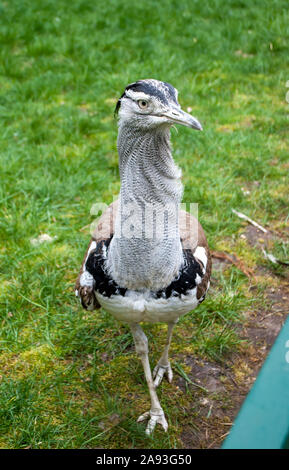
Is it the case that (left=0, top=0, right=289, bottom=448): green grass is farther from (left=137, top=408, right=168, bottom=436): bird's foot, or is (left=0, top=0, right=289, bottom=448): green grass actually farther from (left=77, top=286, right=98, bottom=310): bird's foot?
(left=77, top=286, right=98, bottom=310): bird's foot

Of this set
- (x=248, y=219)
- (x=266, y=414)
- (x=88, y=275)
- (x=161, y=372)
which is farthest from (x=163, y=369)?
(x=266, y=414)

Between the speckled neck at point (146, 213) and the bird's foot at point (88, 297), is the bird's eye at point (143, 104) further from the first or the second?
the bird's foot at point (88, 297)

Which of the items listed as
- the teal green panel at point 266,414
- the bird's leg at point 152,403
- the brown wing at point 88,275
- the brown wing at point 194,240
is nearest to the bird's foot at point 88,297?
the brown wing at point 88,275

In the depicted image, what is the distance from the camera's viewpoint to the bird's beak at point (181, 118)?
1753mm

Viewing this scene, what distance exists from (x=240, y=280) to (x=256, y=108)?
2.51 metres

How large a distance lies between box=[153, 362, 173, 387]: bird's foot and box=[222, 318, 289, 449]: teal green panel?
1628 millimetres

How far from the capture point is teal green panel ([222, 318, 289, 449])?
106 cm

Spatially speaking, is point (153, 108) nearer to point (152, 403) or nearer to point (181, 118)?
point (181, 118)

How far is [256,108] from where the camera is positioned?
5129mm

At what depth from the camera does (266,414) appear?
1097 millimetres

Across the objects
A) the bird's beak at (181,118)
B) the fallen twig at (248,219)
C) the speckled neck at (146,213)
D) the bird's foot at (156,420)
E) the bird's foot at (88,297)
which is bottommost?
the bird's foot at (156,420)

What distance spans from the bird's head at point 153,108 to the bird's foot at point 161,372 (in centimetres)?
151

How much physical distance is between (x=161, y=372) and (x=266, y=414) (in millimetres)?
1720

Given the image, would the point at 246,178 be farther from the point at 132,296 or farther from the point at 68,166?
the point at 132,296
